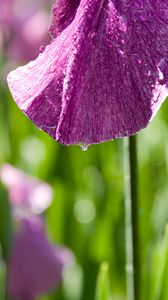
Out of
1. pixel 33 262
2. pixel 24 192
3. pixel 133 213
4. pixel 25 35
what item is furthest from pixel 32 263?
pixel 25 35

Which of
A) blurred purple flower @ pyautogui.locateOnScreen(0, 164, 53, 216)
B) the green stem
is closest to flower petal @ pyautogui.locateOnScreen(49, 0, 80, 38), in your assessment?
the green stem

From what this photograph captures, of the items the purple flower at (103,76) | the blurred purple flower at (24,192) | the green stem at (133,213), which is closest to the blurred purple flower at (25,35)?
the blurred purple flower at (24,192)

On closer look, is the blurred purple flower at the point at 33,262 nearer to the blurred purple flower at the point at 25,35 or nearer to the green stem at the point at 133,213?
the green stem at the point at 133,213

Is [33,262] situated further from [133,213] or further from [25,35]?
[25,35]

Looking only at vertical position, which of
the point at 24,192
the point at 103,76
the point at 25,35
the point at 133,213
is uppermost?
the point at 103,76

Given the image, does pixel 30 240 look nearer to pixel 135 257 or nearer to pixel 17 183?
pixel 17 183

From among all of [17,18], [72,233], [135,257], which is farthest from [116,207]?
[17,18]

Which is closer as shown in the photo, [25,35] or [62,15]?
[62,15]

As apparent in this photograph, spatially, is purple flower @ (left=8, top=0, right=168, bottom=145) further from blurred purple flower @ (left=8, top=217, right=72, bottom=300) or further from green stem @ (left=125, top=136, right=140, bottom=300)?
blurred purple flower @ (left=8, top=217, right=72, bottom=300)
